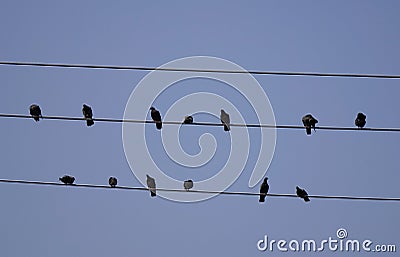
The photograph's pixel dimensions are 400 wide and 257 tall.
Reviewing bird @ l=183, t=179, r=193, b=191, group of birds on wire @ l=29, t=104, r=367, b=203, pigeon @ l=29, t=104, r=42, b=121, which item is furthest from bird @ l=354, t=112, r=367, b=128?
pigeon @ l=29, t=104, r=42, b=121

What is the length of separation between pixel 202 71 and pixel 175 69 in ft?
1.24

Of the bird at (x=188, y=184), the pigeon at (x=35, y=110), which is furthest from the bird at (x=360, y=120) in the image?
the pigeon at (x=35, y=110)

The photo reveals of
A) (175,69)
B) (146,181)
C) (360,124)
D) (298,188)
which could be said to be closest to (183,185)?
(146,181)

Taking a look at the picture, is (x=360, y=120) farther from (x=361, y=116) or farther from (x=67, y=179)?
(x=67, y=179)

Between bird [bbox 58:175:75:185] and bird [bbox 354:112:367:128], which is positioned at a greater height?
bird [bbox 354:112:367:128]

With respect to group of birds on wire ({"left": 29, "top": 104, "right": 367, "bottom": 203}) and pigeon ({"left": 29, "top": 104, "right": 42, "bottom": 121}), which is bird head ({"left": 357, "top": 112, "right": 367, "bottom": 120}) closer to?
group of birds on wire ({"left": 29, "top": 104, "right": 367, "bottom": 203})

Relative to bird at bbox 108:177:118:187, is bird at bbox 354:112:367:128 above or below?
above

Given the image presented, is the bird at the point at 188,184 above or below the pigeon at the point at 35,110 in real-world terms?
below

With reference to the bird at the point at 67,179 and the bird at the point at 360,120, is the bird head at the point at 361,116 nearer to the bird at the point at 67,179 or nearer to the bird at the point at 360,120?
the bird at the point at 360,120

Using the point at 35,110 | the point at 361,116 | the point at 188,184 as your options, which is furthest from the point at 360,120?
the point at 35,110

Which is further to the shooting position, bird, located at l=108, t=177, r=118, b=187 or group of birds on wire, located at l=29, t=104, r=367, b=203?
bird, located at l=108, t=177, r=118, b=187

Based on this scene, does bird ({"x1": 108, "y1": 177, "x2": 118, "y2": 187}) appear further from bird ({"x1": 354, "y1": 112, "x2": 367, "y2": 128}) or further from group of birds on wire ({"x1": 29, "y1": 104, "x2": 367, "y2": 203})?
bird ({"x1": 354, "y1": 112, "x2": 367, "y2": 128})

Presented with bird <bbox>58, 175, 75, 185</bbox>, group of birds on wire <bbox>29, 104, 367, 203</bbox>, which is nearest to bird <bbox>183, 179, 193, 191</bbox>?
group of birds on wire <bbox>29, 104, 367, 203</bbox>

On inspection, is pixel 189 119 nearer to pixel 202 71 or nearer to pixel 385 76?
pixel 202 71
